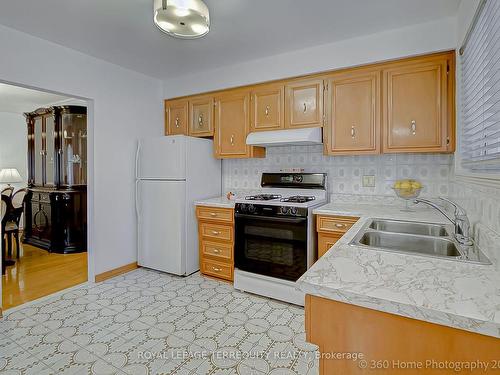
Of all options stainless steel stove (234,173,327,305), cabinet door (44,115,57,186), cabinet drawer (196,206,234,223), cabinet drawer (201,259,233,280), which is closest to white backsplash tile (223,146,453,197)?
stainless steel stove (234,173,327,305)

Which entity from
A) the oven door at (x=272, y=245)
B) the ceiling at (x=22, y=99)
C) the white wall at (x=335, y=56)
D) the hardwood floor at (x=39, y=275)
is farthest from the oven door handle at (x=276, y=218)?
the ceiling at (x=22, y=99)

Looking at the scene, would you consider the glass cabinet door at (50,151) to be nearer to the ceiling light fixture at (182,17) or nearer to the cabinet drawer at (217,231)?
the cabinet drawer at (217,231)

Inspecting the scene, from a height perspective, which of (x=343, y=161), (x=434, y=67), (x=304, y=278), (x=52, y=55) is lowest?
(x=304, y=278)

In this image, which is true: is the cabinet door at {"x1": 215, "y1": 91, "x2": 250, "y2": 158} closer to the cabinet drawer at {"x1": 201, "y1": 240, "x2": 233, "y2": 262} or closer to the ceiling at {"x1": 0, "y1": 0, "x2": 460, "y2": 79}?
the ceiling at {"x1": 0, "y1": 0, "x2": 460, "y2": 79}

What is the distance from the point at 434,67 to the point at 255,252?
2214 mm

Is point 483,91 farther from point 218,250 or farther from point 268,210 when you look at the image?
point 218,250

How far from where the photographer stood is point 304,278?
3.10 feet

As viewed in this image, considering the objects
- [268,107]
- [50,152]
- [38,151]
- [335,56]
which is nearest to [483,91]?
[335,56]

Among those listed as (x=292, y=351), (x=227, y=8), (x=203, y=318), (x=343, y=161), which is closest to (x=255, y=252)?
(x=203, y=318)

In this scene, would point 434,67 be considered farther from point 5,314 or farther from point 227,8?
point 5,314

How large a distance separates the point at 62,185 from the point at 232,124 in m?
2.92

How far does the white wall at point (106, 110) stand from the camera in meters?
2.50

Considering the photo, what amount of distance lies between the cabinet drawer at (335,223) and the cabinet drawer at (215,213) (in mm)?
943

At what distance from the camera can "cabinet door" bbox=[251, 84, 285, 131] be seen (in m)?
3.00
